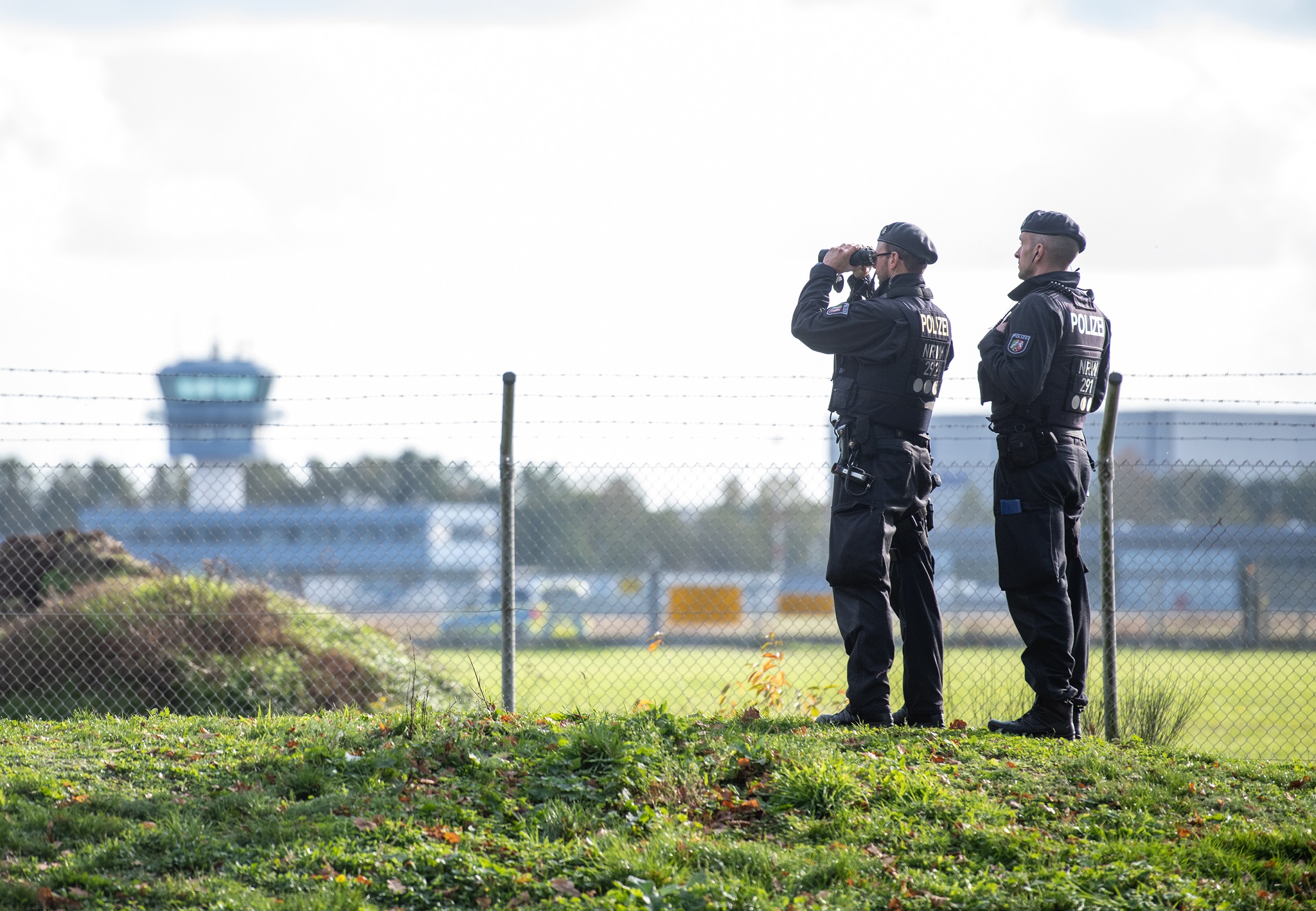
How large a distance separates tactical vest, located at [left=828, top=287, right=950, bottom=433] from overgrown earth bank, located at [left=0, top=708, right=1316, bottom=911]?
4.88ft

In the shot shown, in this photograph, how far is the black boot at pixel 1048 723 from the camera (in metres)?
5.36

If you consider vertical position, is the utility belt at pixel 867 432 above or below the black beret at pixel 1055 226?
below

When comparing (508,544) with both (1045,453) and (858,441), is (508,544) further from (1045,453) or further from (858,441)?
(1045,453)

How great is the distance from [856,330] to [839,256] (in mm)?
472

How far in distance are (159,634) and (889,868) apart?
6121 millimetres

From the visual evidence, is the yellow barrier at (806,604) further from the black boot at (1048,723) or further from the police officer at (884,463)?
the black boot at (1048,723)

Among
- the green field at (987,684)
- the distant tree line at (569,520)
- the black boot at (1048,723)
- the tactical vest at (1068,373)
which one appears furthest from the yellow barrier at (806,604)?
the distant tree line at (569,520)

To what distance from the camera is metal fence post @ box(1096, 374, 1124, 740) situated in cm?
612

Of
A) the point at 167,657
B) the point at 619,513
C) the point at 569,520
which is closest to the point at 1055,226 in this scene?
the point at 167,657

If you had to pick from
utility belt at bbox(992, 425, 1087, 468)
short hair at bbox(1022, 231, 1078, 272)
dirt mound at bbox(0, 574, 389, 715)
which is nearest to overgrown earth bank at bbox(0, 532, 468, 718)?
dirt mound at bbox(0, 574, 389, 715)

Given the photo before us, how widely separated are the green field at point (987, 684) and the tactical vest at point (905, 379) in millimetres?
1945

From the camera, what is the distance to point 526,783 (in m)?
4.44

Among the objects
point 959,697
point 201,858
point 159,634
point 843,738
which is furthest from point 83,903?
point 959,697

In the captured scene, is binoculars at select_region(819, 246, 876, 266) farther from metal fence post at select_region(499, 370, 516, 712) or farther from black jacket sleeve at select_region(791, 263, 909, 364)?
metal fence post at select_region(499, 370, 516, 712)
